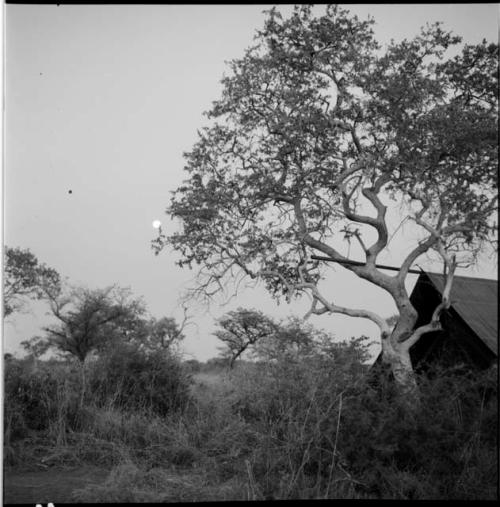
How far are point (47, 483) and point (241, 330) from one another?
7593 millimetres

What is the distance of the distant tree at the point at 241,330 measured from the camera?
10906mm

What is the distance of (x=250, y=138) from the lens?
7.89 m

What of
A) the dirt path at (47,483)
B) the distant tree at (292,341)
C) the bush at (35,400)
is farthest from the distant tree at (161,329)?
the dirt path at (47,483)

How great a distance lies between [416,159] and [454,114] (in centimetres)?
78

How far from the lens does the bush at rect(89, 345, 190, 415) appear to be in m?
6.61

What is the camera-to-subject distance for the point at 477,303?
6.79 metres

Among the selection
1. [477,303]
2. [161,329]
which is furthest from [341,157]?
[161,329]

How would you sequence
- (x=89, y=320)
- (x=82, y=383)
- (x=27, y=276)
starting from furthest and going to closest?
(x=89, y=320)
(x=27, y=276)
(x=82, y=383)

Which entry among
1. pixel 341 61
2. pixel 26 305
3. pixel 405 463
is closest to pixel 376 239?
pixel 341 61

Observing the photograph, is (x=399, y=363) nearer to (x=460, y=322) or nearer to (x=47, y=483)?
(x=460, y=322)

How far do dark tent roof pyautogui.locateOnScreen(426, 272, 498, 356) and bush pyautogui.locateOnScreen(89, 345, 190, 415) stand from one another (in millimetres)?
3574

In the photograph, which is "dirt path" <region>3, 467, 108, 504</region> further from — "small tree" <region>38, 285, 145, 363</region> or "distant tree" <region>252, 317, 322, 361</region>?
"small tree" <region>38, 285, 145, 363</region>

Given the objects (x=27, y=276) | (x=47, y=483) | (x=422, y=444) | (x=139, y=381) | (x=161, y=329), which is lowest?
(x=47, y=483)

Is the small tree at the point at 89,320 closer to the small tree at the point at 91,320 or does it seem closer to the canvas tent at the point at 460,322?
the small tree at the point at 91,320
